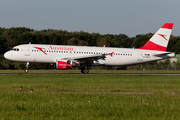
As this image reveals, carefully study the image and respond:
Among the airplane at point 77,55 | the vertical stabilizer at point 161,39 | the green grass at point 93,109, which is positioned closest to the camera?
the green grass at point 93,109

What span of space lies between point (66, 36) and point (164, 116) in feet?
340

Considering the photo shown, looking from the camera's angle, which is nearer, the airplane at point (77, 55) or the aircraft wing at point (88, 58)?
the aircraft wing at point (88, 58)

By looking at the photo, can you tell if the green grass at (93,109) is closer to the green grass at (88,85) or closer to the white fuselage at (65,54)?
the green grass at (88,85)

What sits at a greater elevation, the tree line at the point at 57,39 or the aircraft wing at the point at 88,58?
the tree line at the point at 57,39

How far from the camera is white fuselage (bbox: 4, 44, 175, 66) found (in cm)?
4178

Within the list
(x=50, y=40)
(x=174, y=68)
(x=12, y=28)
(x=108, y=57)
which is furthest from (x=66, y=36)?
(x=108, y=57)

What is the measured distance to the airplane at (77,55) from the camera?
41688 mm

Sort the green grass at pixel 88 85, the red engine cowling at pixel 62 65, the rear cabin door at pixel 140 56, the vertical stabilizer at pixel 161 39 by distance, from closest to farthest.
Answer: the green grass at pixel 88 85, the red engine cowling at pixel 62 65, the rear cabin door at pixel 140 56, the vertical stabilizer at pixel 161 39

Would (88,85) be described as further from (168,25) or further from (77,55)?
(168,25)

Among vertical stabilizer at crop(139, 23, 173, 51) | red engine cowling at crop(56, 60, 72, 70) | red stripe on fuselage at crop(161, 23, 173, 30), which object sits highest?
→ red stripe on fuselage at crop(161, 23, 173, 30)

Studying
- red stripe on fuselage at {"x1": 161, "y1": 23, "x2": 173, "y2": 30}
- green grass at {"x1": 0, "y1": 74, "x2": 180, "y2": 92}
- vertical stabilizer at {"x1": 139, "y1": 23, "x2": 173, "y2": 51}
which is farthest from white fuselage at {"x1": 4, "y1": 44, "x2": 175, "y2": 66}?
green grass at {"x1": 0, "y1": 74, "x2": 180, "y2": 92}

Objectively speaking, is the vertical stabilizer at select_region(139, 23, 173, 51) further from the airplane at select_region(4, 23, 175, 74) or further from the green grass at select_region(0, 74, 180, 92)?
the green grass at select_region(0, 74, 180, 92)

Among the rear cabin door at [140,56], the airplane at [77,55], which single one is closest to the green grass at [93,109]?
the airplane at [77,55]

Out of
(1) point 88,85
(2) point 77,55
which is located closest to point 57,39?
(2) point 77,55
